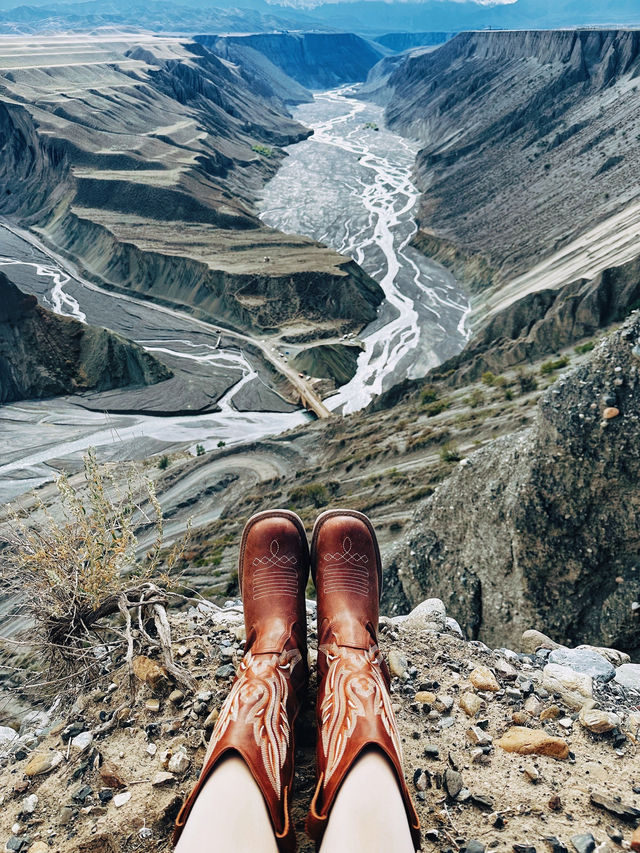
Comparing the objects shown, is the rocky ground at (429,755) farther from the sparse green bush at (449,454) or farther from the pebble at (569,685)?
the sparse green bush at (449,454)

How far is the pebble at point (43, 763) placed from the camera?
2.22 metres

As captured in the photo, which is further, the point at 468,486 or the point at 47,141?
the point at 47,141

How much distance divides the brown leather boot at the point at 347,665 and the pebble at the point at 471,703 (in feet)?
1.54

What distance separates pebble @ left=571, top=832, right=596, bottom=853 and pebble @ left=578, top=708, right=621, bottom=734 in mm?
572

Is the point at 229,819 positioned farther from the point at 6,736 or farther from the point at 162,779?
the point at 6,736

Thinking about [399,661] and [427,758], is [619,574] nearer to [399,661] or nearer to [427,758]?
[399,661]

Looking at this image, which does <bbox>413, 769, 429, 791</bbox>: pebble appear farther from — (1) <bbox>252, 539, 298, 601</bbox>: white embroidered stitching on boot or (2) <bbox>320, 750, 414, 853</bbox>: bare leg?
(1) <bbox>252, 539, 298, 601</bbox>: white embroidered stitching on boot

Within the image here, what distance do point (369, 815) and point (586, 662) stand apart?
199cm

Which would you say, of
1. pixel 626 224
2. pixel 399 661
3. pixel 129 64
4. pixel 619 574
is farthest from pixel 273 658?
pixel 129 64

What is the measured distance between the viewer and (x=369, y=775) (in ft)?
5.58

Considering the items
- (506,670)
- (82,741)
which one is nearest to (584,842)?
(506,670)

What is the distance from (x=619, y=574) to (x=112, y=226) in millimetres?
40976

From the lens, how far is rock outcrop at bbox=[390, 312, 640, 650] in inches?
167

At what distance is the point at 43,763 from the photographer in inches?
88.4
